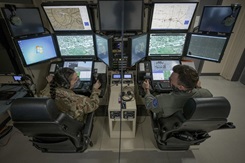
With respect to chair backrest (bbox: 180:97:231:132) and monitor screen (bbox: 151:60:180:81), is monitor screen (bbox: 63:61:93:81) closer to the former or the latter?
monitor screen (bbox: 151:60:180:81)

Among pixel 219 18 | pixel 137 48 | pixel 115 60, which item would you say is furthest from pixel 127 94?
pixel 219 18

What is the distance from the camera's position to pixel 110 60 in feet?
5.37

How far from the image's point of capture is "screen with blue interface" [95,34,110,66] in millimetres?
1601

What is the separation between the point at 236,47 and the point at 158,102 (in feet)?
10.3

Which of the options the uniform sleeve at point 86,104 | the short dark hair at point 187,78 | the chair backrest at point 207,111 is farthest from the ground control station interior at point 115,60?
the short dark hair at point 187,78

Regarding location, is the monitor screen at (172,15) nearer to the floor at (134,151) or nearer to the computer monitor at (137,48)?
the computer monitor at (137,48)

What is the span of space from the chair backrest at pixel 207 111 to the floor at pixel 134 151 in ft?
3.24

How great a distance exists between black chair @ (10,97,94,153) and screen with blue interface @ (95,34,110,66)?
88 cm

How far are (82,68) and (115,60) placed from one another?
52 cm

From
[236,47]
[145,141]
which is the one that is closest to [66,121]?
[145,141]

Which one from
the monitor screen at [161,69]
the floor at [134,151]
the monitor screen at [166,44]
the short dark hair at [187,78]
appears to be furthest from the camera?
the monitor screen at [161,69]

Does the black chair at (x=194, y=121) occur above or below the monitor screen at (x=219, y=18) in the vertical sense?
below

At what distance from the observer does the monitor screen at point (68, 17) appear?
1.64 meters

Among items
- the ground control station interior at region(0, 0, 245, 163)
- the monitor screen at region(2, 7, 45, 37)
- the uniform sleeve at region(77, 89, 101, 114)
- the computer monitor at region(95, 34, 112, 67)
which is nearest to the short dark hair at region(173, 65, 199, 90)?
the ground control station interior at region(0, 0, 245, 163)
